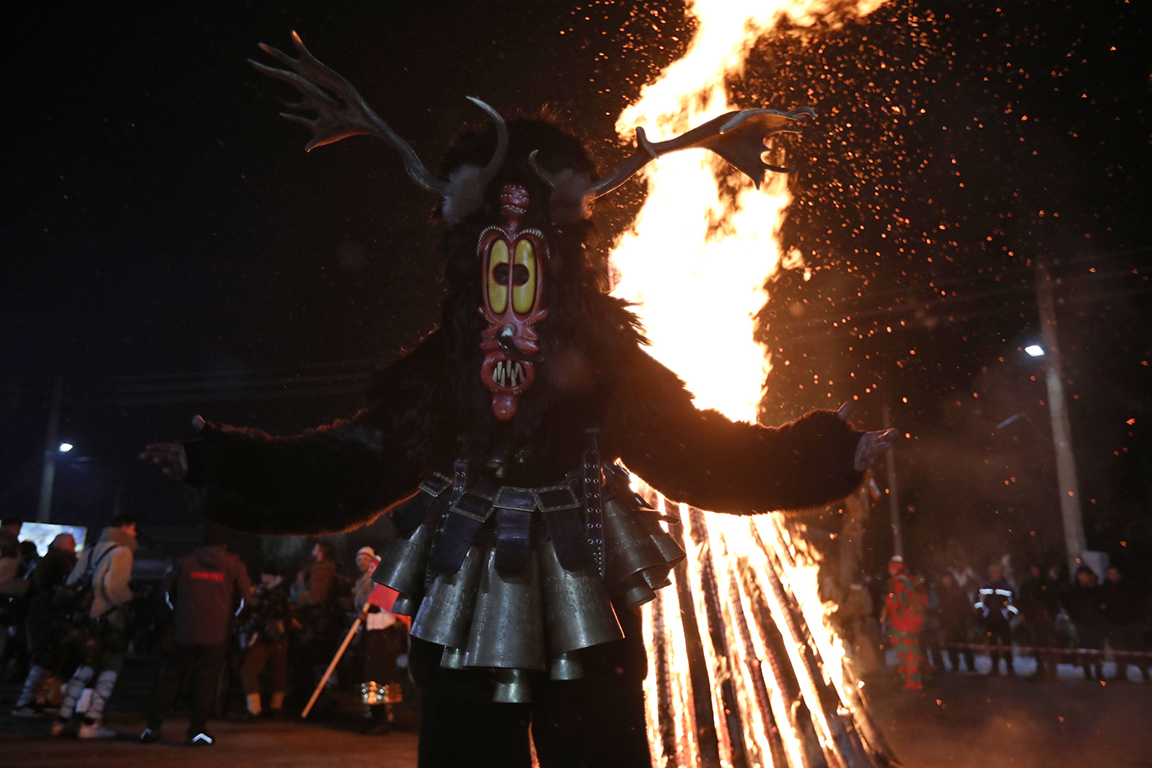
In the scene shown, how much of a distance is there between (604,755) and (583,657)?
24 cm

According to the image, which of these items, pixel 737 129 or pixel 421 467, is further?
pixel 737 129

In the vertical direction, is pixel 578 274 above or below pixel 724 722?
above

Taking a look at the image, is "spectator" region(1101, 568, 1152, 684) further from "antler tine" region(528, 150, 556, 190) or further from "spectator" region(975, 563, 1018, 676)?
"antler tine" region(528, 150, 556, 190)

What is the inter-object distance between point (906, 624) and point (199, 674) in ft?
25.6

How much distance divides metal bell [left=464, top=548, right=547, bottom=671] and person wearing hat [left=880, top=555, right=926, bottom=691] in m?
9.57

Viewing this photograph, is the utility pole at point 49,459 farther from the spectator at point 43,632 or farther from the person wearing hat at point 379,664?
the person wearing hat at point 379,664

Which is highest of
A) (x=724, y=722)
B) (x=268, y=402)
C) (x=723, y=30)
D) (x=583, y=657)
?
(x=268, y=402)

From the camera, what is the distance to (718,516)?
460 centimetres

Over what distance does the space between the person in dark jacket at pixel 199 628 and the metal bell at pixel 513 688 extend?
5651 millimetres

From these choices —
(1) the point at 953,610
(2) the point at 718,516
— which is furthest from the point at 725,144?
(1) the point at 953,610

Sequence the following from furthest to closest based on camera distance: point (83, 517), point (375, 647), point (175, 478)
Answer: point (83, 517), point (375, 647), point (175, 478)

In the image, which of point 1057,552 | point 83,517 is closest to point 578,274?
point 1057,552

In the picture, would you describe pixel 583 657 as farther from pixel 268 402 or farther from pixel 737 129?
pixel 268 402

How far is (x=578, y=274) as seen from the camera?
2762 millimetres
